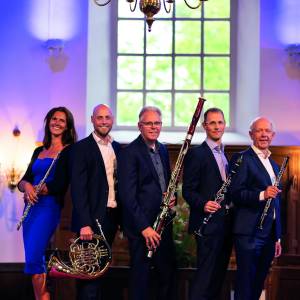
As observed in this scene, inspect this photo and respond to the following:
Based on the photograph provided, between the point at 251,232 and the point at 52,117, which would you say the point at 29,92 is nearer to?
the point at 52,117

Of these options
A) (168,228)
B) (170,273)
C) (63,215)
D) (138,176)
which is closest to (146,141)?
(138,176)

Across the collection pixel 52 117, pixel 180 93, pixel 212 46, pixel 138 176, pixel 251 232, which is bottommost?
pixel 251 232

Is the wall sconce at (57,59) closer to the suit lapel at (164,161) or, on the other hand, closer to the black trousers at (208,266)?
the suit lapel at (164,161)

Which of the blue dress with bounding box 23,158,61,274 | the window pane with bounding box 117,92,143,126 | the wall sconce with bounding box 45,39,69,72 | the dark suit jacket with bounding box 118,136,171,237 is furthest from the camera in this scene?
the window pane with bounding box 117,92,143,126

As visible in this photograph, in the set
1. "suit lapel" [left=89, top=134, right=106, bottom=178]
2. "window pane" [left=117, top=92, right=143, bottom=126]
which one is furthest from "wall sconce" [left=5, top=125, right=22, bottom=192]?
"suit lapel" [left=89, top=134, right=106, bottom=178]

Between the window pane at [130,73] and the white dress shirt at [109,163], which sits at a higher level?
the window pane at [130,73]

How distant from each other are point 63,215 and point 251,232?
11.4ft

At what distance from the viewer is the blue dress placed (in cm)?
468

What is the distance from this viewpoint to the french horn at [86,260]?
A: 15.2 ft

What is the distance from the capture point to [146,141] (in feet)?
15.5

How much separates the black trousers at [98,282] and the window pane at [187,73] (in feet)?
13.3

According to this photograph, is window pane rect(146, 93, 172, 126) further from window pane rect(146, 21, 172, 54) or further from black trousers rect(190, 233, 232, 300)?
black trousers rect(190, 233, 232, 300)

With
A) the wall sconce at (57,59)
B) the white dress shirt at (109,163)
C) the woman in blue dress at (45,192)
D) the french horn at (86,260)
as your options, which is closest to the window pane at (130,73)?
the wall sconce at (57,59)

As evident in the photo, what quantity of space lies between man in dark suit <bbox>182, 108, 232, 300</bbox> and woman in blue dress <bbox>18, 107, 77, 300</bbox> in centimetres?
86
